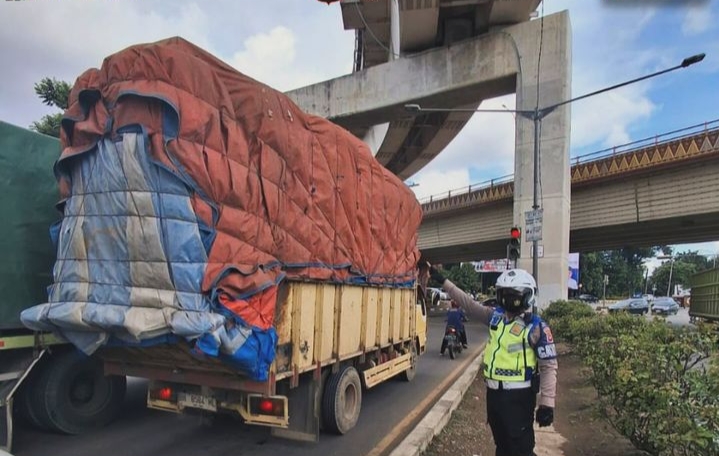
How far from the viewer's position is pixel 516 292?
3.90 metres

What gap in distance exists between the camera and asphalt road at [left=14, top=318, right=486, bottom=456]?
5.42 metres

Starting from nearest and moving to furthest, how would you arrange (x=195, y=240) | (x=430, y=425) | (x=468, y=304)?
1. (x=195, y=240)
2. (x=468, y=304)
3. (x=430, y=425)

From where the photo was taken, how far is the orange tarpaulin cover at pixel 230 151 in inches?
163

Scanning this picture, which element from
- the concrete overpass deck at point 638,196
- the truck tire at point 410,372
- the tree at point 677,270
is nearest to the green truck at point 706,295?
the concrete overpass deck at point 638,196

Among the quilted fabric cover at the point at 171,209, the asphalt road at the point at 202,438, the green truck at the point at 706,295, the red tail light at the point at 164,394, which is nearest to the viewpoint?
the quilted fabric cover at the point at 171,209

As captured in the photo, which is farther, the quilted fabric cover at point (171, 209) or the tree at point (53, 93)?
the tree at point (53, 93)

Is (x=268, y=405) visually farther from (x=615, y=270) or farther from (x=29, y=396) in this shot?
(x=615, y=270)

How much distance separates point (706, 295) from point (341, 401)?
18841mm

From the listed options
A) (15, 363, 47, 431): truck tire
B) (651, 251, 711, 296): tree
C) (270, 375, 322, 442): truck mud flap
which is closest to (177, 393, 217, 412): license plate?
(270, 375, 322, 442): truck mud flap

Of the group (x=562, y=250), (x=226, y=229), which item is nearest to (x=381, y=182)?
(x=226, y=229)

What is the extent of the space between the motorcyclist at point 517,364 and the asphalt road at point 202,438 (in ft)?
6.65

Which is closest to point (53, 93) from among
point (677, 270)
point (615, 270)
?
point (615, 270)

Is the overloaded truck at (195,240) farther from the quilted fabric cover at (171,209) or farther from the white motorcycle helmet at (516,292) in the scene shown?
the white motorcycle helmet at (516,292)

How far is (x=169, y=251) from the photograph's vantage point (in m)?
4.05
